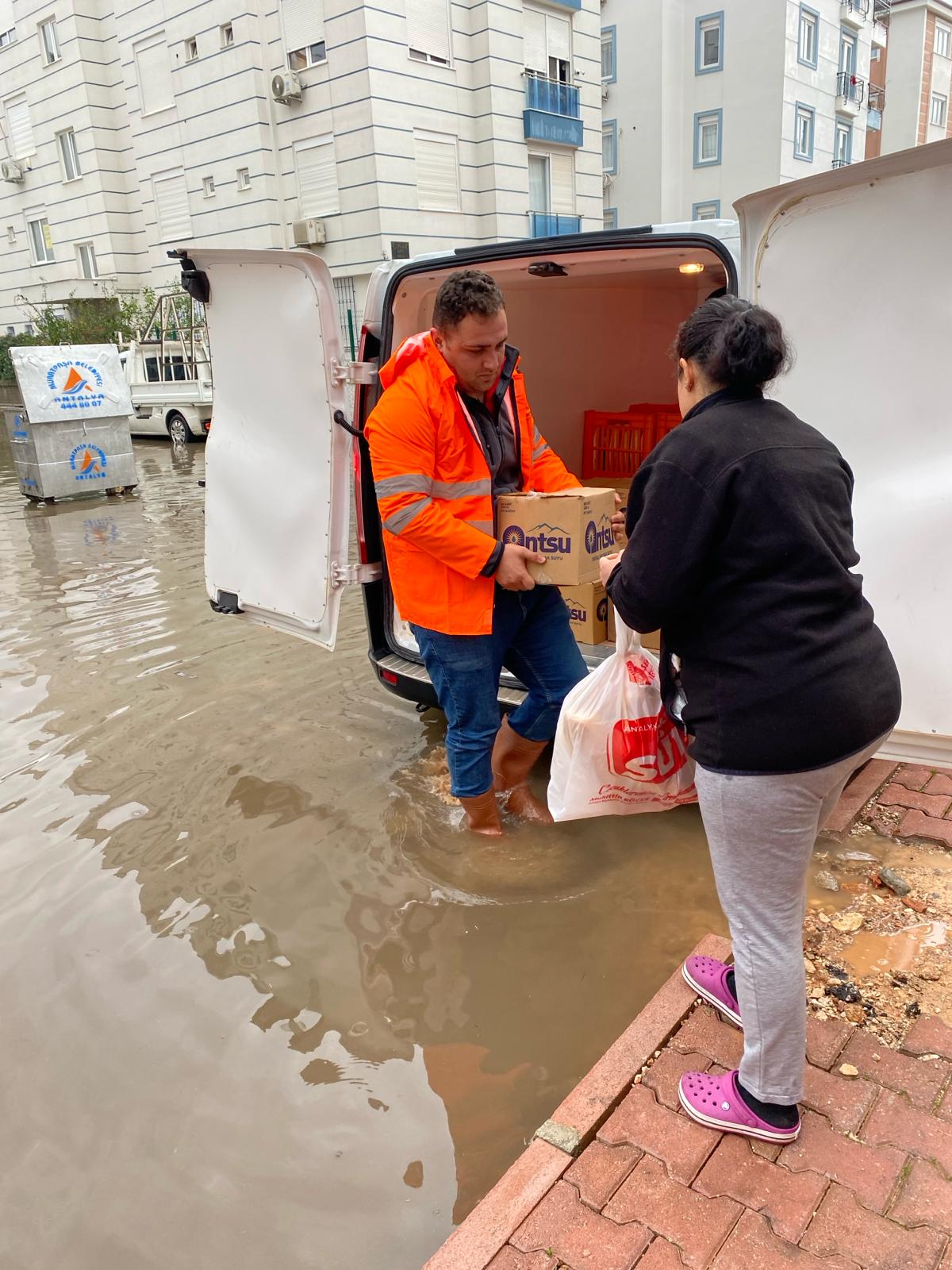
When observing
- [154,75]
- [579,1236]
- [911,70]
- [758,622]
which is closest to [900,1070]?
[579,1236]

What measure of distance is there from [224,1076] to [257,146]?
19.1m

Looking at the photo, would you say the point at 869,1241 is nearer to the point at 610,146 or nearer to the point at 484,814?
the point at 484,814

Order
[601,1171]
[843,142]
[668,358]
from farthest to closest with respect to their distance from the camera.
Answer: [843,142]
[668,358]
[601,1171]

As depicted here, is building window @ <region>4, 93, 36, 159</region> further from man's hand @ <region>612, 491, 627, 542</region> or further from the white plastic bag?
the white plastic bag

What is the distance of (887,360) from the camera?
7.29 feet

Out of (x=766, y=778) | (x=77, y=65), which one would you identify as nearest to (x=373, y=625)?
(x=766, y=778)

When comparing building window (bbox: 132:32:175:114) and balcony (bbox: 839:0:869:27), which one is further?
balcony (bbox: 839:0:869:27)

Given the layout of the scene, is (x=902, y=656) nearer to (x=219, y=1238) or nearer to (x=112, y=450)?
(x=219, y=1238)

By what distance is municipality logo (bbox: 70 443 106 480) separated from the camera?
10.9 meters

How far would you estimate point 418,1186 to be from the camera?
2.02 m

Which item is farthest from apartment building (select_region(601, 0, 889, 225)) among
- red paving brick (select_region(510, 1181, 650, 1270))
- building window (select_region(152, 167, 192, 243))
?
red paving brick (select_region(510, 1181, 650, 1270))

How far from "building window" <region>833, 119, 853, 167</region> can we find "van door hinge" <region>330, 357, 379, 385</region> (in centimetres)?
2704

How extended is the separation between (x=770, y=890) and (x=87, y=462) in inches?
439

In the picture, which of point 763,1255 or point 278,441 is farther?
point 278,441
